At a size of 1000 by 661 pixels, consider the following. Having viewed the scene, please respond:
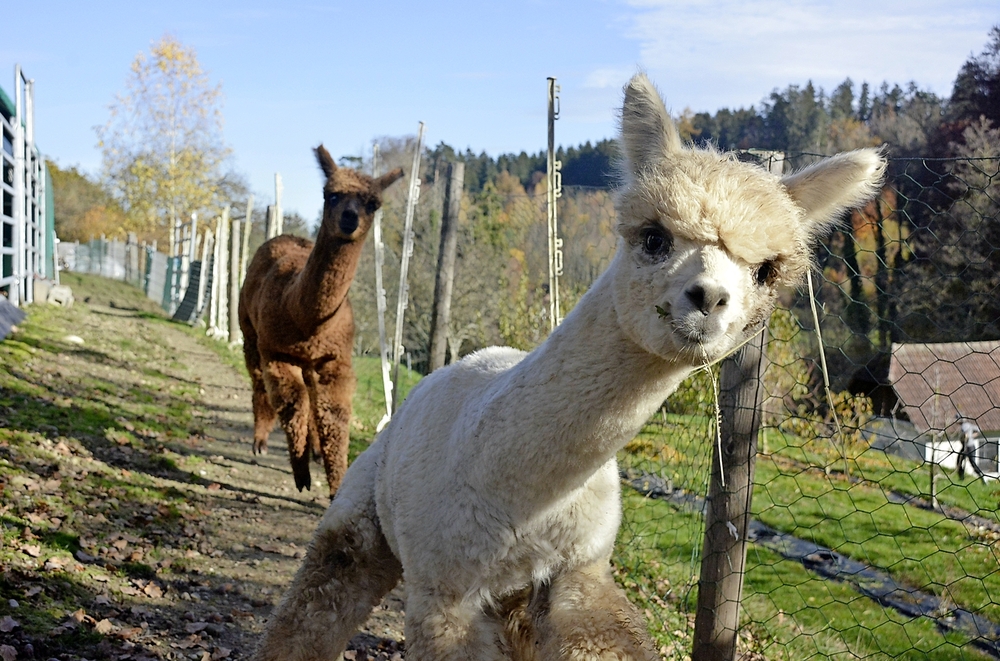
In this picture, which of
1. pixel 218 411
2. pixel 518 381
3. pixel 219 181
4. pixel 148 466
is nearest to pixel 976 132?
pixel 218 411

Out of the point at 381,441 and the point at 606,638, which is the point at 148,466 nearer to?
the point at 381,441

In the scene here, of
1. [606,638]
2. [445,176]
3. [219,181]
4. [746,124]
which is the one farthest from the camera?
[746,124]

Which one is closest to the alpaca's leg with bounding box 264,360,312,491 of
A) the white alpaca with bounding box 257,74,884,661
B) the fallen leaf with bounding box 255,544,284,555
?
the fallen leaf with bounding box 255,544,284,555

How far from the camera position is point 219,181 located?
36.8 metres

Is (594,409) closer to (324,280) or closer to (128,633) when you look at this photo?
(128,633)

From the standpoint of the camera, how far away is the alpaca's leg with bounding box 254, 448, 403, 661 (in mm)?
3148

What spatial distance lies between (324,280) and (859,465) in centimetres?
396


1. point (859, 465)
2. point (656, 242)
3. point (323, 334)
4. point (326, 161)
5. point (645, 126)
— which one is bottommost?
point (859, 465)

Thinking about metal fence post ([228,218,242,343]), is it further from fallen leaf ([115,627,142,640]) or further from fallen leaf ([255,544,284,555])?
fallen leaf ([115,627,142,640])

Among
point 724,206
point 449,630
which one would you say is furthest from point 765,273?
point 449,630

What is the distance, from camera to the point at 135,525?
17.9 feet

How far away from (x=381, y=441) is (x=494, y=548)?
1098 millimetres

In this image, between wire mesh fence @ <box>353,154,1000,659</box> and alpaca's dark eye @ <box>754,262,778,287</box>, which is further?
wire mesh fence @ <box>353,154,1000,659</box>

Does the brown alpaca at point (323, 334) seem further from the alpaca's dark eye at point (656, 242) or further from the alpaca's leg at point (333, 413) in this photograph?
the alpaca's dark eye at point (656, 242)
